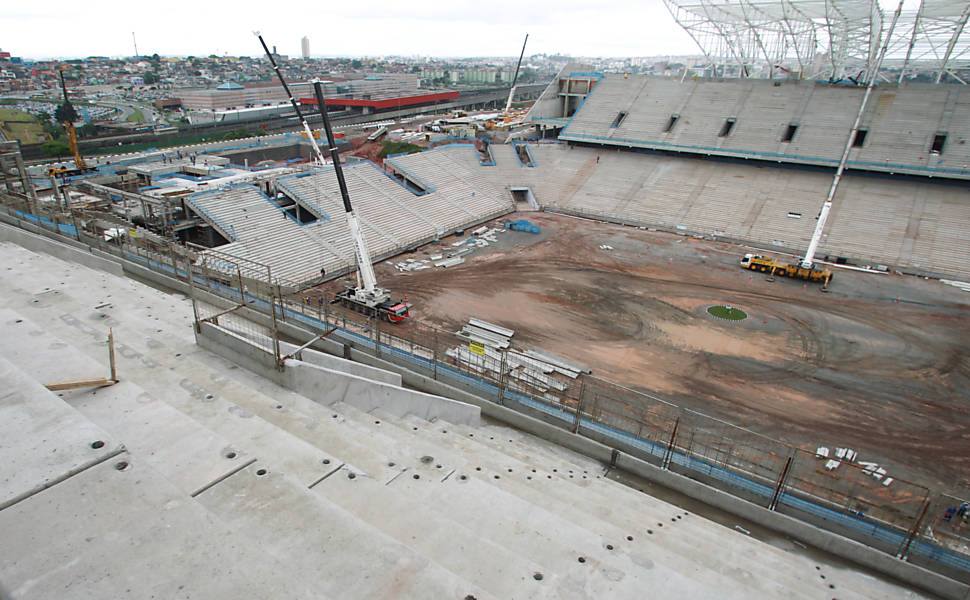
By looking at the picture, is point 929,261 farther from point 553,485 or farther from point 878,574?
point 553,485

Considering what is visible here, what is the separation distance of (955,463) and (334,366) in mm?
15662

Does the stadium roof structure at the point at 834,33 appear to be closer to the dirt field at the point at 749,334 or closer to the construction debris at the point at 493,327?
the dirt field at the point at 749,334

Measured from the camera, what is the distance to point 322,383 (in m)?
9.36

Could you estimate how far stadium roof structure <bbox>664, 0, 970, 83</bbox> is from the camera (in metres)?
34.8

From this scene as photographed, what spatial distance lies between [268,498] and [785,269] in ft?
93.5

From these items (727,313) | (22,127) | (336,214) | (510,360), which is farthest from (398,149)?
(22,127)

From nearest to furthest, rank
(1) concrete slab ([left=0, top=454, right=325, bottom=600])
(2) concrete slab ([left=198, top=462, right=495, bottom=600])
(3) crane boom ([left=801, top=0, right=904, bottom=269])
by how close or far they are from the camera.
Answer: (1) concrete slab ([left=0, top=454, right=325, bottom=600]), (2) concrete slab ([left=198, top=462, right=495, bottom=600]), (3) crane boom ([left=801, top=0, right=904, bottom=269])

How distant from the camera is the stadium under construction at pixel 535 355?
3830 mm

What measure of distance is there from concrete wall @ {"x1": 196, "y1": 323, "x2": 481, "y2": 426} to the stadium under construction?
0.17ft

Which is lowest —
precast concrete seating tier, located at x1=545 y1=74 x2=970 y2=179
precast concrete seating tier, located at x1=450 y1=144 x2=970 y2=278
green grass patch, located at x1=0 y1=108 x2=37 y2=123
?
green grass patch, located at x1=0 y1=108 x2=37 y2=123

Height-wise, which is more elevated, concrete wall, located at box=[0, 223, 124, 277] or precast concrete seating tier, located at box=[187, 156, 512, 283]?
concrete wall, located at box=[0, 223, 124, 277]

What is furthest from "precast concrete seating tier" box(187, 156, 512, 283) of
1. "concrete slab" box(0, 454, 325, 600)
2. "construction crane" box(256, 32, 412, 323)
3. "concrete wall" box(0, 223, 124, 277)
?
"concrete slab" box(0, 454, 325, 600)

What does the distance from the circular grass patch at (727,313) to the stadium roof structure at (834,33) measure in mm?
24499

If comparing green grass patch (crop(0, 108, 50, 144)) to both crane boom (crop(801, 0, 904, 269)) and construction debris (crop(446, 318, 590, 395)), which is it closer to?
construction debris (crop(446, 318, 590, 395))
